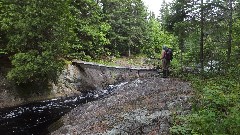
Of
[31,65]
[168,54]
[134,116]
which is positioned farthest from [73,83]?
[134,116]

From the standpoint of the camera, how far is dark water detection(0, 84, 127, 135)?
14.7 m

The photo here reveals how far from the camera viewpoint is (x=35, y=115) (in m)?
17.4

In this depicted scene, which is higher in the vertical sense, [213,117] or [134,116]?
[213,117]

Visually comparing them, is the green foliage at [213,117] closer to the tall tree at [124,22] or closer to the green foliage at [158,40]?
the tall tree at [124,22]

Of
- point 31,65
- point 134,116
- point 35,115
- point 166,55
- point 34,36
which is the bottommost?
point 35,115

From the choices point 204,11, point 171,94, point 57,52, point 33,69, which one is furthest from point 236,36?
point 33,69

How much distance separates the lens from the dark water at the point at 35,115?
48.1 feet

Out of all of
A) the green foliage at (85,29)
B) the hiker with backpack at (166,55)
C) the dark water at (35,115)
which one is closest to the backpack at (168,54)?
the hiker with backpack at (166,55)

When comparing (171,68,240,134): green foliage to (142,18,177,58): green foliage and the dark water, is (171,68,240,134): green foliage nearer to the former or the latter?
the dark water

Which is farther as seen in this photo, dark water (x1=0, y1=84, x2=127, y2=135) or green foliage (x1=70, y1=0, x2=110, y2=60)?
green foliage (x1=70, y1=0, x2=110, y2=60)

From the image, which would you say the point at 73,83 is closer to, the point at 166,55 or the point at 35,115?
the point at 35,115

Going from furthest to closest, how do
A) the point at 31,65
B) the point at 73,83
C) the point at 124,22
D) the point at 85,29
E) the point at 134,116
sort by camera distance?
the point at 124,22 < the point at 85,29 < the point at 73,83 < the point at 31,65 < the point at 134,116

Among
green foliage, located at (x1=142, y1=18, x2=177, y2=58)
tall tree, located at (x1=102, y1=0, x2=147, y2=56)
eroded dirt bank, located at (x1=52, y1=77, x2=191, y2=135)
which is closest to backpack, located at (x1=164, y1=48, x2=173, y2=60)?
eroded dirt bank, located at (x1=52, y1=77, x2=191, y2=135)

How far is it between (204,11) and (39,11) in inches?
446
